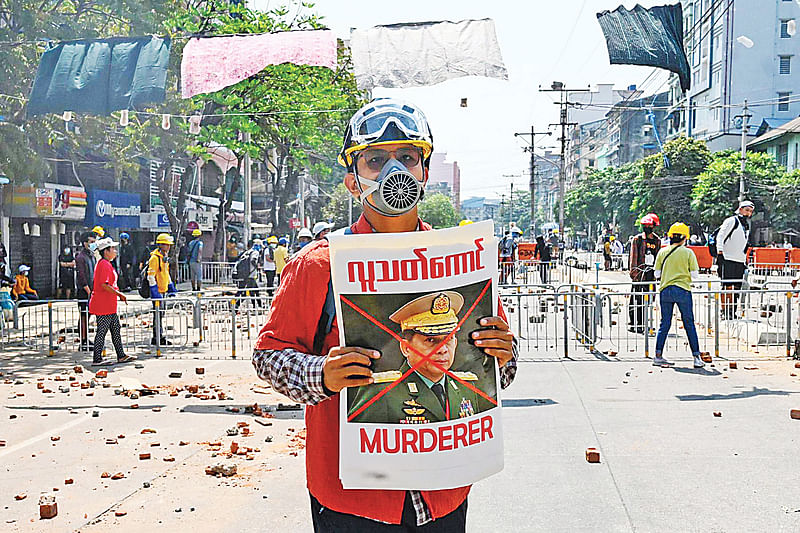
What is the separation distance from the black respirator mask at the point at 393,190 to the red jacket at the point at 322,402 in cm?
22

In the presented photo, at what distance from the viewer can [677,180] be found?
60.6m

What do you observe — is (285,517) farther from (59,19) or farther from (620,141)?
(620,141)

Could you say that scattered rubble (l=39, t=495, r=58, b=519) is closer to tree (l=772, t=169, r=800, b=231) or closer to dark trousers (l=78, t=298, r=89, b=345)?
dark trousers (l=78, t=298, r=89, b=345)

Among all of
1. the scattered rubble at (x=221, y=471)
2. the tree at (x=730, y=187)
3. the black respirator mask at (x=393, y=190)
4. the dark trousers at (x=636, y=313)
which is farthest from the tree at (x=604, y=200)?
the black respirator mask at (x=393, y=190)

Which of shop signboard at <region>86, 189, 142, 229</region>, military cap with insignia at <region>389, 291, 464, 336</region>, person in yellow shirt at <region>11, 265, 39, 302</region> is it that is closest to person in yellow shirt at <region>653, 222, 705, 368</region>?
military cap with insignia at <region>389, 291, 464, 336</region>

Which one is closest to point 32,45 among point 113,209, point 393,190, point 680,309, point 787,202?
point 113,209

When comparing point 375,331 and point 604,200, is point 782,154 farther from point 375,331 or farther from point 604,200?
point 375,331

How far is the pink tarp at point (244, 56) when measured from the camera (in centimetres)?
1386

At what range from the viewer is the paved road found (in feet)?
18.8

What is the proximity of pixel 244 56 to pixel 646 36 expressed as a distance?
257 inches

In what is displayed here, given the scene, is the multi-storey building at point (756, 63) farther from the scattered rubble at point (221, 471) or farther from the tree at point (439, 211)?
the scattered rubble at point (221, 471)

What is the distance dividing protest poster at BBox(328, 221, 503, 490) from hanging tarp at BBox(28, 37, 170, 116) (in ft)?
43.1

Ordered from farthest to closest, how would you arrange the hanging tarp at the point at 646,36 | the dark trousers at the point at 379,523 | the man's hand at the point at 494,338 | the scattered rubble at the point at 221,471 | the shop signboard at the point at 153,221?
the shop signboard at the point at 153,221 → the hanging tarp at the point at 646,36 → the scattered rubble at the point at 221,471 → the dark trousers at the point at 379,523 → the man's hand at the point at 494,338

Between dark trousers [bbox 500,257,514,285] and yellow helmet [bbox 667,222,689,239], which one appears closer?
yellow helmet [bbox 667,222,689,239]
